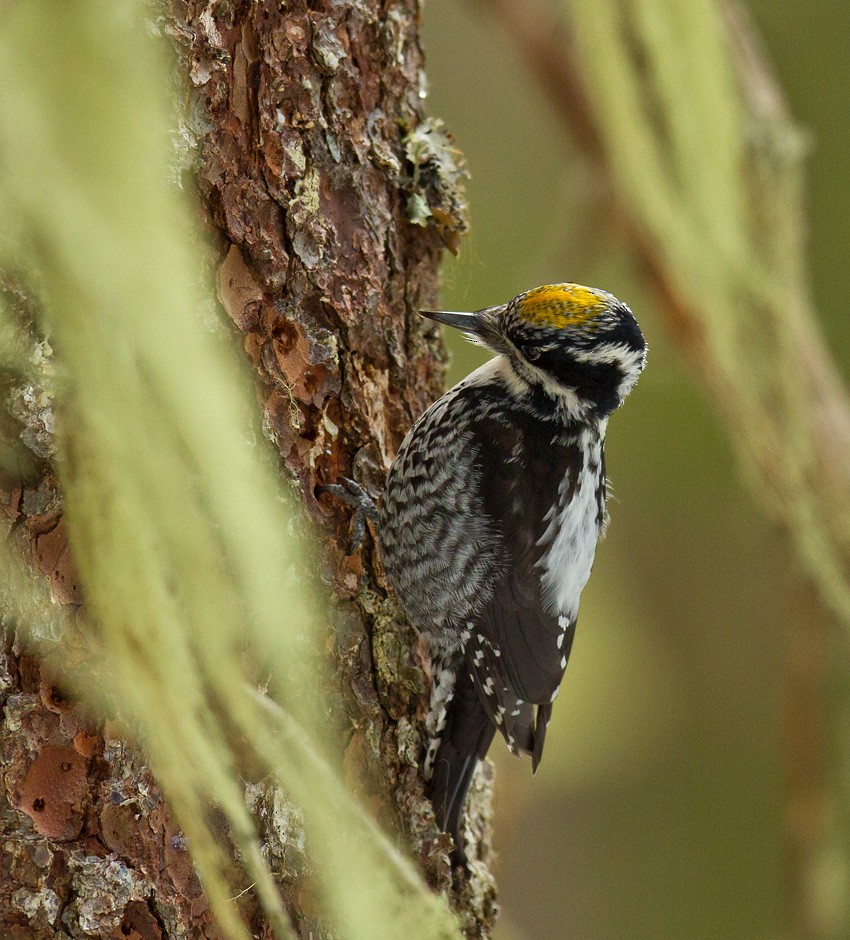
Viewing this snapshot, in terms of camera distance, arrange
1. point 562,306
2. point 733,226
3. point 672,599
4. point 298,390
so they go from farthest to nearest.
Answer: point 672,599 → point 733,226 → point 562,306 → point 298,390

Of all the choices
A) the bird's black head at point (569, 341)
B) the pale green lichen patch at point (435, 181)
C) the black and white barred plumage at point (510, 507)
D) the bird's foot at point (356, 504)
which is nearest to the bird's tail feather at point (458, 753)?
the black and white barred plumage at point (510, 507)

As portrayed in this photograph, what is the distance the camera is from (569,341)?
2.01m

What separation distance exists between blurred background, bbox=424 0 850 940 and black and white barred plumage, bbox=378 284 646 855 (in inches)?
86.5

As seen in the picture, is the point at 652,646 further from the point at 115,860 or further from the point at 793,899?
the point at 115,860

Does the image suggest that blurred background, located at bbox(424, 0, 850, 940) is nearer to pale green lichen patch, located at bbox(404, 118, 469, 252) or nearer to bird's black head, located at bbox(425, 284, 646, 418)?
bird's black head, located at bbox(425, 284, 646, 418)

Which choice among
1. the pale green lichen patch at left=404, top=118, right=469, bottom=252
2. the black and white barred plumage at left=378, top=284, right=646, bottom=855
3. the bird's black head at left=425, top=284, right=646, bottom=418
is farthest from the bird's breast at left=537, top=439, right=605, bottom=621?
the pale green lichen patch at left=404, top=118, right=469, bottom=252

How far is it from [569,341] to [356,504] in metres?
0.54

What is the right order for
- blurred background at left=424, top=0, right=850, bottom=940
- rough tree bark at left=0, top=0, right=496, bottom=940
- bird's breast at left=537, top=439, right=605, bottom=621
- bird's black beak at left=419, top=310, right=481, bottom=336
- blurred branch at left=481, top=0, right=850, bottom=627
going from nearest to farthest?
rough tree bark at left=0, top=0, right=496, bottom=940 < bird's black beak at left=419, top=310, right=481, bottom=336 < bird's breast at left=537, top=439, right=605, bottom=621 < blurred branch at left=481, top=0, right=850, bottom=627 < blurred background at left=424, top=0, right=850, bottom=940

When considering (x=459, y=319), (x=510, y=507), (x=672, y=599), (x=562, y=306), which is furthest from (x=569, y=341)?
(x=672, y=599)

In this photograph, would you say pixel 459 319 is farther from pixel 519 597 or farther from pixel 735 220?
pixel 735 220

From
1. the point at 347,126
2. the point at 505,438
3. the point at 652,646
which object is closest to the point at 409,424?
the point at 505,438

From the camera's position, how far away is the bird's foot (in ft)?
5.83

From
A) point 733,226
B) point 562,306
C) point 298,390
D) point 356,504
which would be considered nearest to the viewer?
point 298,390

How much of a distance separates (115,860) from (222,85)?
105cm
